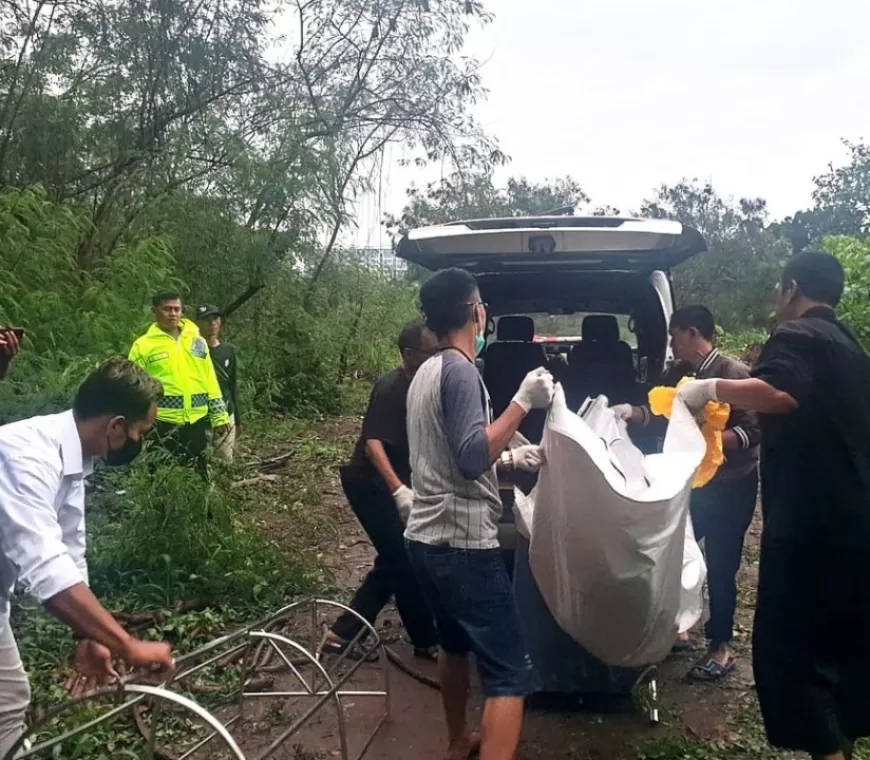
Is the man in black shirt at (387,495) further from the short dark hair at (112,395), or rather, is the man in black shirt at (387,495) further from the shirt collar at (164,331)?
the shirt collar at (164,331)

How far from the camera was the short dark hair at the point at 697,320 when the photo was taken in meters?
4.18

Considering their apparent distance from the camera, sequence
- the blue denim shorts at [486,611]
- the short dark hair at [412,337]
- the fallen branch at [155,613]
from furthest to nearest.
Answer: the fallen branch at [155,613]
the short dark hair at [412,337]
the blue denim shorts at [486,611]

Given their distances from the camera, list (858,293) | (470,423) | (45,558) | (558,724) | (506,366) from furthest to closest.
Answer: (858,293), (506,366), (558,724), (470,423), (45,558)

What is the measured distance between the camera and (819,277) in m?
3.00

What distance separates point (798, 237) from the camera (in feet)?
105

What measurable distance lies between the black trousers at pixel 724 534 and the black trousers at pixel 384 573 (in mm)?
1337

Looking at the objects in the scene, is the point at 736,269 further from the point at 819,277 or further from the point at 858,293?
the point at 819,277

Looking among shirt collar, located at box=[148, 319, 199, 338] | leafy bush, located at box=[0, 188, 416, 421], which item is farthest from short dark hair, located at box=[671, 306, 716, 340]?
leafy bush, located at box=[0, 188, 416, 421]

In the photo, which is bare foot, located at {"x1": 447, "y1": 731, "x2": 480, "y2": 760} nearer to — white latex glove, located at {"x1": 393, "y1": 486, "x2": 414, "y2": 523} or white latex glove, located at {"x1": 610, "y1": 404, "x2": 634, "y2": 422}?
white latex glove, located at {"x1": 393, "y1": 486, "x2": 414, "y2": 523}

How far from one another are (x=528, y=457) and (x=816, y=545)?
3.14ft

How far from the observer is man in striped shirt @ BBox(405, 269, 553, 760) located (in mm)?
2770

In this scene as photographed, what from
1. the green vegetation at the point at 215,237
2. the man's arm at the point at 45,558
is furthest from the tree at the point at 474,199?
the man's arm at the point at 45,558

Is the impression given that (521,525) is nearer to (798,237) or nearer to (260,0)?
(260,0)

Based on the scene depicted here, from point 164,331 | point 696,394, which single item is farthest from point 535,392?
point 164,331
